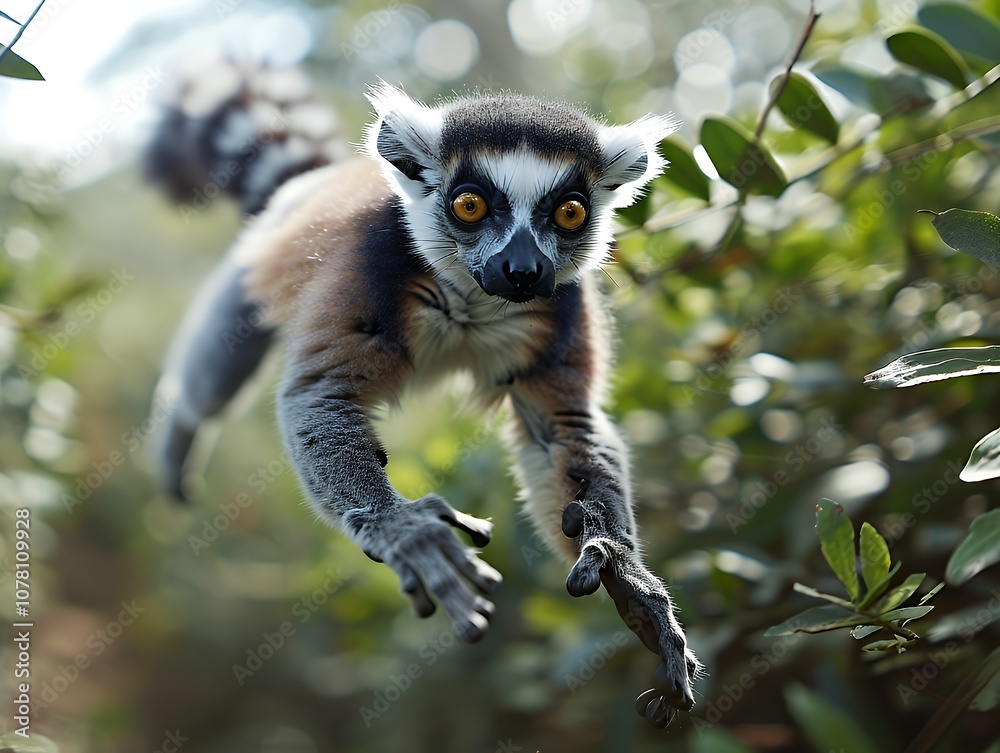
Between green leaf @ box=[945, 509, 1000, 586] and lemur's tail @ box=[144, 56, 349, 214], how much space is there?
2.72 meters

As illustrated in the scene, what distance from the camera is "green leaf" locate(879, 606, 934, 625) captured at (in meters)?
1.17

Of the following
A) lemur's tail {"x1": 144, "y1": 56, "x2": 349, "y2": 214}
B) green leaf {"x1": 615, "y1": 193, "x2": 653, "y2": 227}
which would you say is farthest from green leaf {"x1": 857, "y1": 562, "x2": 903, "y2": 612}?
lemur's tail {"x1": 144, "y1": 56, "x2": 349, "y2": 214}

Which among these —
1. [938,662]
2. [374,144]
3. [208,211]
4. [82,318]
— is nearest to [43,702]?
[82,318]

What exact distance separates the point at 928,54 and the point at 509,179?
1.01m

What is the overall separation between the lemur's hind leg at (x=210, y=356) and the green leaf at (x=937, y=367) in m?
2.45

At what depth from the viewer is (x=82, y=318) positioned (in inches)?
136

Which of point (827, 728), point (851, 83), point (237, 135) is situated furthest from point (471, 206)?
point (237, 135)

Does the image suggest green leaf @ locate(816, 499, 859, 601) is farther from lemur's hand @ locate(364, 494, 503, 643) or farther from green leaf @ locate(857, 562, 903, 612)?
lemur's hand @ locate(364, 494, 503, 643)

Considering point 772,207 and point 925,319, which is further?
point 772,207

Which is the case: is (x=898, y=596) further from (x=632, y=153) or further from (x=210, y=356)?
(x=210, y=356)

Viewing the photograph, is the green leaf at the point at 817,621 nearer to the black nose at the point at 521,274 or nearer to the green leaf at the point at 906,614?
the green leaf at the point at 906,614

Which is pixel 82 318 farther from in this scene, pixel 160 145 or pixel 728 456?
pixel 728 456

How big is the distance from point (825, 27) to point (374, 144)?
82.8 inches

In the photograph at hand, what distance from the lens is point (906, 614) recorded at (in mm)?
1200
